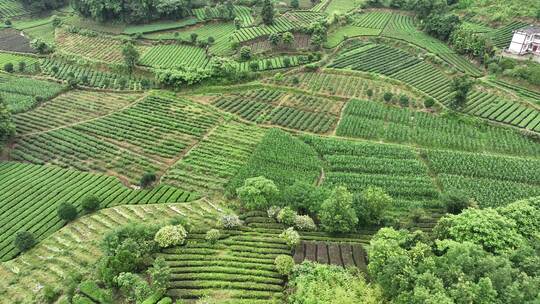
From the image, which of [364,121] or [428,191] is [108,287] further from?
[364,121]

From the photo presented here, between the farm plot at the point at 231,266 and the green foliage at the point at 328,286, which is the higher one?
the green foliage at the point at 328,286

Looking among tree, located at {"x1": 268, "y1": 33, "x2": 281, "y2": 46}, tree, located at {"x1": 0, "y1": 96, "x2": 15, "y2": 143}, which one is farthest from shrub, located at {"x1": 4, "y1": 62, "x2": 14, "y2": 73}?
tree, located at {"x1": 268, "y1": 33, "x2": 281, "y2": 46}

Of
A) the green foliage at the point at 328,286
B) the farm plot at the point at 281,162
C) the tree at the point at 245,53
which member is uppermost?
the tree at the point at 245,53

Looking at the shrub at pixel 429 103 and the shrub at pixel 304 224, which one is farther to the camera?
the shrub at pixel 429 103

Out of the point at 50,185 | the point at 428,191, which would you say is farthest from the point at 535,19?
→ the point at 50,185

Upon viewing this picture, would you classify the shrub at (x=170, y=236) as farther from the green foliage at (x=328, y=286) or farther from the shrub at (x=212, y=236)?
the green foliage at (x=328, y=286)

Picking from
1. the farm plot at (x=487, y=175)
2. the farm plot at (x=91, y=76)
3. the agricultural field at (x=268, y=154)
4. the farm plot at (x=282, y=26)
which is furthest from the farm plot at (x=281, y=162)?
the farm plot at (x=282, y=26)

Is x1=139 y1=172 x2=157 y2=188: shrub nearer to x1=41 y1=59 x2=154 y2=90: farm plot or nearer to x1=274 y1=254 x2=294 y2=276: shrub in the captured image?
x1=274 y1=254 x2=294 y2=276: shrub
